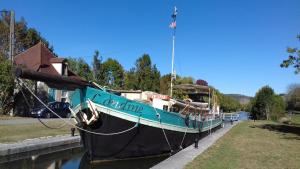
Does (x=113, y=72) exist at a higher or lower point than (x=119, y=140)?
higher

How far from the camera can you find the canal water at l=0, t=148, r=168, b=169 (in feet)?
47.5

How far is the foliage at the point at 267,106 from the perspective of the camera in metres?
74.8

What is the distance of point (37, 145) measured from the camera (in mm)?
16453

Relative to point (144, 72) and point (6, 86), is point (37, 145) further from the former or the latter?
point (144, 72)

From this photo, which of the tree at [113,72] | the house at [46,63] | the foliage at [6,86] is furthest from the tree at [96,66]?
the foliage at [6,86]

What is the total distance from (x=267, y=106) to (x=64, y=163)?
6610 cm

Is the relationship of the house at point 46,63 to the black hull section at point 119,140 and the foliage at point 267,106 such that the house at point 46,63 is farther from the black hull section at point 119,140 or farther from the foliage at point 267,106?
the foliage at point 267,106

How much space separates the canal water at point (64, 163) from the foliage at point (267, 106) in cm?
6105

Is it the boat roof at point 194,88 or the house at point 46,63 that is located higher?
the house at point 46,63

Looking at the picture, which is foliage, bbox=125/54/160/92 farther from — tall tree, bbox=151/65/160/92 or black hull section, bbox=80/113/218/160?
black hull section, bbox=80/113/218/160

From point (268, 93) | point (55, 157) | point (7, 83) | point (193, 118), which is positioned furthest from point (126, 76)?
point (55, 157)

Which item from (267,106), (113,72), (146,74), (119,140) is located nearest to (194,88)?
(119,140)

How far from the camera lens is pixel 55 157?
16859mm

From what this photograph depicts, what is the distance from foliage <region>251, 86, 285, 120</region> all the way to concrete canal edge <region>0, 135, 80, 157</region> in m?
59.9
